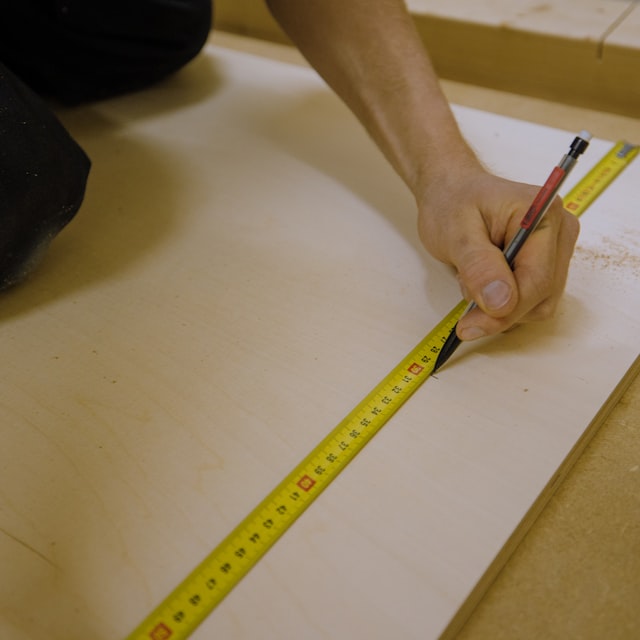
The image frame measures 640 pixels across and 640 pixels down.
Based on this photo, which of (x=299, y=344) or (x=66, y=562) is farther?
(x=299, y=344)

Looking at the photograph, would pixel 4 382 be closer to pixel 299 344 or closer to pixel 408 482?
pixel 299 344

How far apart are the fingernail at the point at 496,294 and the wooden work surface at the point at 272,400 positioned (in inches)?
5.1

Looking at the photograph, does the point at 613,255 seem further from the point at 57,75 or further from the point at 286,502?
the point at 57,75

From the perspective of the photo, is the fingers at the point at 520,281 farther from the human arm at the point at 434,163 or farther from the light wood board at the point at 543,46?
the light wood board at the point at 543,46

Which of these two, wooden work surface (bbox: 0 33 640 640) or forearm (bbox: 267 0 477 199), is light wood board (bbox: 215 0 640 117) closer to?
wooden work surface (bbox: 0 33 640 640)

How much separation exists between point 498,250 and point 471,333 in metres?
0.11

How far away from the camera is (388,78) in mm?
1220

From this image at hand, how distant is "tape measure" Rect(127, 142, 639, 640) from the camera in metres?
0.72

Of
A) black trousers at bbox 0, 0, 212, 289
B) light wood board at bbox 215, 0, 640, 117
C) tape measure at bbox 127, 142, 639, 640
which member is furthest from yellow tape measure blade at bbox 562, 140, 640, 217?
black trousers at bbox 0, 0, 212, 289

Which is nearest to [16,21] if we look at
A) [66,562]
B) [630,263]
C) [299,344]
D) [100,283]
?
[100,283]

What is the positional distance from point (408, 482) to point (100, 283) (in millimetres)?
635

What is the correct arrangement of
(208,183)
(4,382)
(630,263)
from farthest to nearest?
1. (208,183)
2. (630,263)
3. (4,382)

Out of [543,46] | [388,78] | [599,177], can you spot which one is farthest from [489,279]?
[543,46]

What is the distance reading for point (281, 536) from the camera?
0.79 metres
